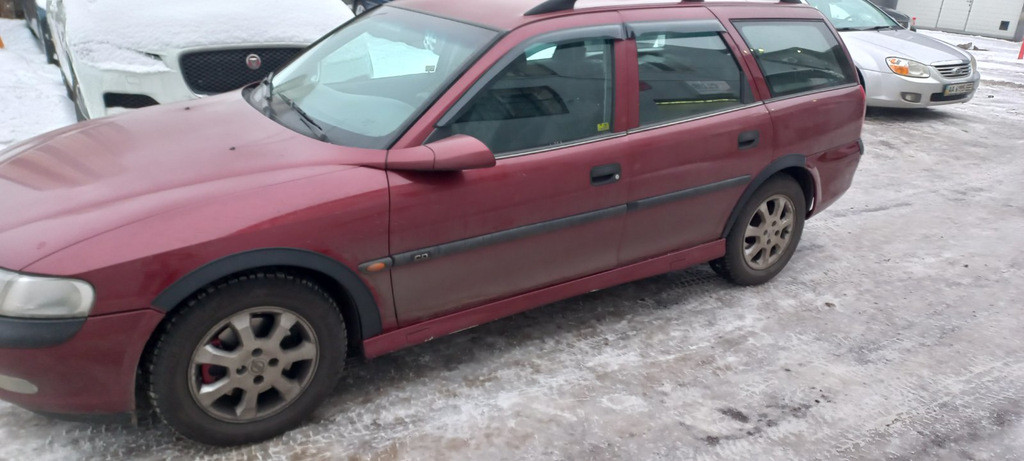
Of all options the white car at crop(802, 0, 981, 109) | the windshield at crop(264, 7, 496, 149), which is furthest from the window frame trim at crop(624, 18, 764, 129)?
the white car at crop(802, 0, 981, 109)

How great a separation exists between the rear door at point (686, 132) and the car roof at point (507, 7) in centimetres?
6

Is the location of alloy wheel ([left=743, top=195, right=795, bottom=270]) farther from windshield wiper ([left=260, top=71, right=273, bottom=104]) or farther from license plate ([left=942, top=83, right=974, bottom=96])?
license plate ([left=942, top=83, right=974, bottom=96])

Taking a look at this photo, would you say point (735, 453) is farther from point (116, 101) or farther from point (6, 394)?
point (116, 101)

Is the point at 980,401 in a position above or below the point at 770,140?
below

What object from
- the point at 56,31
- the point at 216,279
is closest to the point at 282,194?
the point at 216,279

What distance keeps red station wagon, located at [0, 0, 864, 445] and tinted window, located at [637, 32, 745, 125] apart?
0.04 feet

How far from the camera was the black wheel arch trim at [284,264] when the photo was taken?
2.49 meters

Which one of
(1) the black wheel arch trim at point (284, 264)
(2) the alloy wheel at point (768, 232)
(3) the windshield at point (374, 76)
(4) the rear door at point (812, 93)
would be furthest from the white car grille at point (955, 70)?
(1) the black wheel arch trim at point (284, 264)

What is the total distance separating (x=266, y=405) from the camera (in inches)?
113

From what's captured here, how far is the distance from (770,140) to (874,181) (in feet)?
10.4

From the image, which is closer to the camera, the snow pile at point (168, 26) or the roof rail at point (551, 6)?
the roof rail at point (551, 6)

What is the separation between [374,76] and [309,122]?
1.26 feet

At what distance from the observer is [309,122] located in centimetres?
325

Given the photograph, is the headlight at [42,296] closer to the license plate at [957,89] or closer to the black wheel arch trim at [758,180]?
the black wheel arch trim at [758,180]
